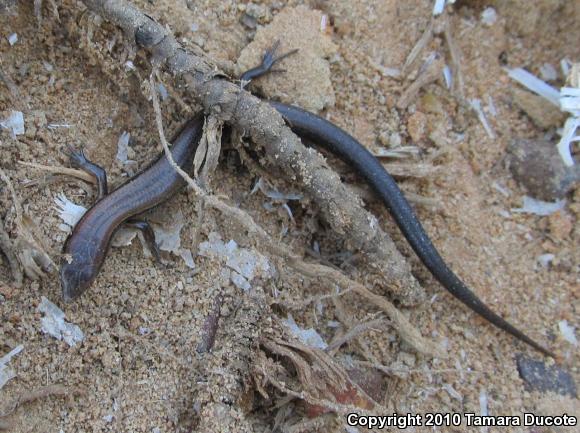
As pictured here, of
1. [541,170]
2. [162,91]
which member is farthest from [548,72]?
[162,91]

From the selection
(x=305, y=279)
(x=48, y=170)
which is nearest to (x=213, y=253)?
(x=305, y=279)

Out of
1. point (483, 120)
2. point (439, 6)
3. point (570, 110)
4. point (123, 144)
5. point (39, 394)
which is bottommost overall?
point (39, 394)

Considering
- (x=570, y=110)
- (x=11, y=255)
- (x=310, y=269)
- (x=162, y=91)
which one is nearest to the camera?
(x=11, y=255)

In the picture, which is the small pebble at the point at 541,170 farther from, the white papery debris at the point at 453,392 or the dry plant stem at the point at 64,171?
the dry plant stem at the point at 64,171

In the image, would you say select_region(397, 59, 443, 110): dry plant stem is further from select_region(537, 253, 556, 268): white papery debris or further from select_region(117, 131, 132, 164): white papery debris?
select_region(117, 131, 132, 164): white papery debris

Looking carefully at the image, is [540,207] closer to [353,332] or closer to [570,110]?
[570,110]

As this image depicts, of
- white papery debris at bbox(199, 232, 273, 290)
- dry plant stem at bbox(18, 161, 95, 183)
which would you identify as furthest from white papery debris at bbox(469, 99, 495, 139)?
dry plant stem at bbox(18, 161, 95, 183)

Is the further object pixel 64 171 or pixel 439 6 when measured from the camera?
pixel 439 6
